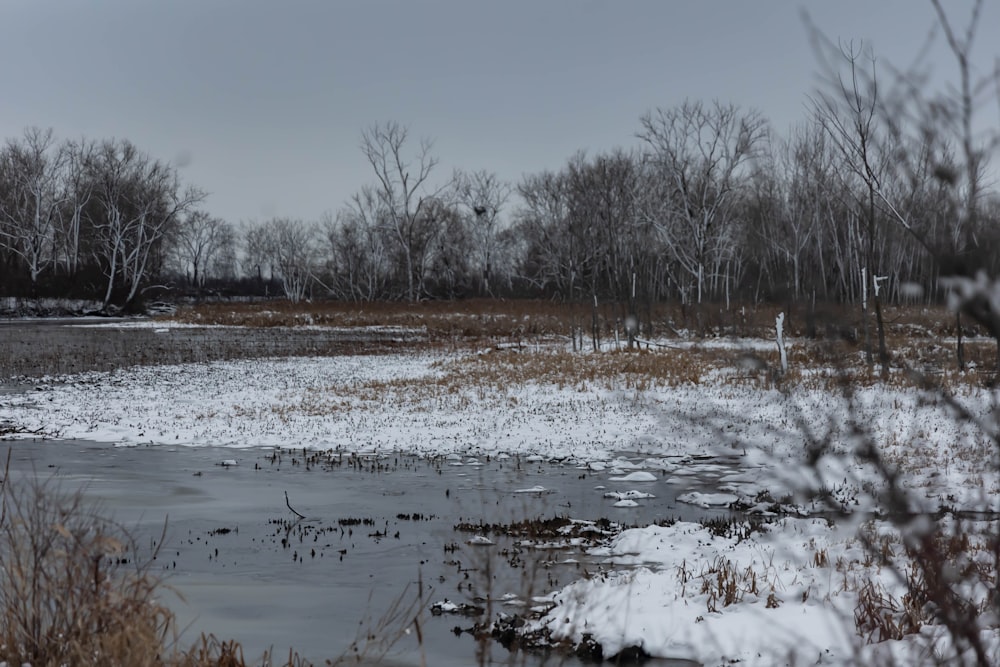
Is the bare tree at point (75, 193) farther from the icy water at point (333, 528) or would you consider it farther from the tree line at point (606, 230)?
the icy water at point (333, 528)

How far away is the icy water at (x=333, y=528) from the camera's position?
5.79 metres

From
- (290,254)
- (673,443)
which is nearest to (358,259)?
(290,254)

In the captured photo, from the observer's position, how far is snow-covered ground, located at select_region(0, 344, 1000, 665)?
4844 mm

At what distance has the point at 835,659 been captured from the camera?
458 cm

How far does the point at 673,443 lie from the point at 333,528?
21.9 ft

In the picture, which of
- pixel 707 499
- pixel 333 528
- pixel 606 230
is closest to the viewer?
pixel 333 528

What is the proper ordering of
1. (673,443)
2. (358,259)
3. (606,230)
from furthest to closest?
(358,259) → (606,230) → (673,443)

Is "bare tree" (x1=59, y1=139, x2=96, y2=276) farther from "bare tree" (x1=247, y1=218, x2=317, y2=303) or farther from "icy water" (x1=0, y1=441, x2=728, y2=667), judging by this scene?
"icy water" (x1=0, y1=441, x2=728, y2=667)

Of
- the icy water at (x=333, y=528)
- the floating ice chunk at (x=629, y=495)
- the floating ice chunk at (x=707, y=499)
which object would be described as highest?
the floating ice chunk at (x=707, y=499)

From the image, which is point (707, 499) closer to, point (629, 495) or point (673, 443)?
point (629, 495)

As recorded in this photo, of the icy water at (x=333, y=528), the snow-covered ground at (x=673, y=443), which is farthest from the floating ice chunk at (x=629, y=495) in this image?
the snow-covered ground at (x=673, y=443)

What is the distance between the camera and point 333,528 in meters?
8.46

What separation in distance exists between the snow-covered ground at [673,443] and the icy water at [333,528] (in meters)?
0.69

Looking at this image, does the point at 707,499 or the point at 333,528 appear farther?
the point at 707,499
